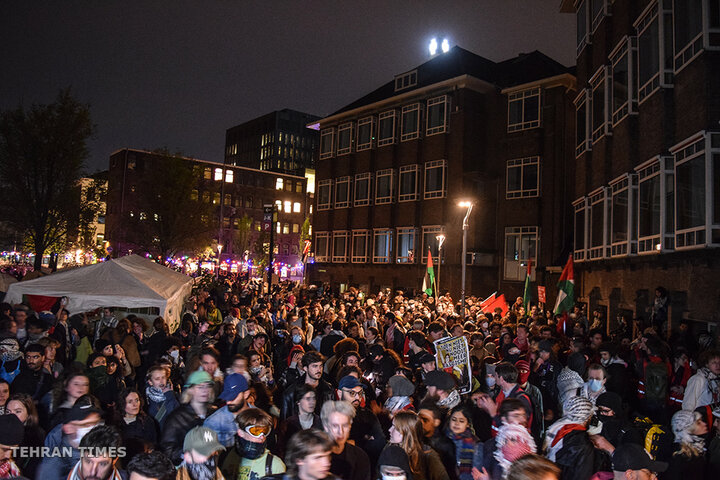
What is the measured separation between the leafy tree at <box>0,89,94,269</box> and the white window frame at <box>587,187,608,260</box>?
2953 cm

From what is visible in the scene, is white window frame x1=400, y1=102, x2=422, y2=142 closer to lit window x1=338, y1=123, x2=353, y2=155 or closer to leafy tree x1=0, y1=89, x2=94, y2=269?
lit window x1=338, y1=123, x2=353, y2=155

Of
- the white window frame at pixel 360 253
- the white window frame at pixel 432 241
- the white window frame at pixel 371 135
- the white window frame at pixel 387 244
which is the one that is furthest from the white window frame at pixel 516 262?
the white window frame at pixel 371 135

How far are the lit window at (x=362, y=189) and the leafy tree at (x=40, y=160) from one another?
59.6ft

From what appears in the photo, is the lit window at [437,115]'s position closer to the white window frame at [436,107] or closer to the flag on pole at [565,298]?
the white window frame at [436,107]

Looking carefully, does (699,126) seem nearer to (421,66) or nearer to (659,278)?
(659,278)

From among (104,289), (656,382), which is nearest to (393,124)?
(104,289)

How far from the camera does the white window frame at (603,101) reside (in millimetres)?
18734

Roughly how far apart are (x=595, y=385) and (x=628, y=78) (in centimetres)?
1358

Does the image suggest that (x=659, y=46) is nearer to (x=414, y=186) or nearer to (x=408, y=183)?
(x=414, y=186)

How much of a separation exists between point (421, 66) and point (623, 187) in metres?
22.7

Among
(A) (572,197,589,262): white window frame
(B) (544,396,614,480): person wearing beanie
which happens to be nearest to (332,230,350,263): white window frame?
(A) (572,197,589,262): white window frame

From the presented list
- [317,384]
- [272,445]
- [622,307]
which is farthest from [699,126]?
[272,445]

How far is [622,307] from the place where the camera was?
56.1 feet

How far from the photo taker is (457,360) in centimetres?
759
